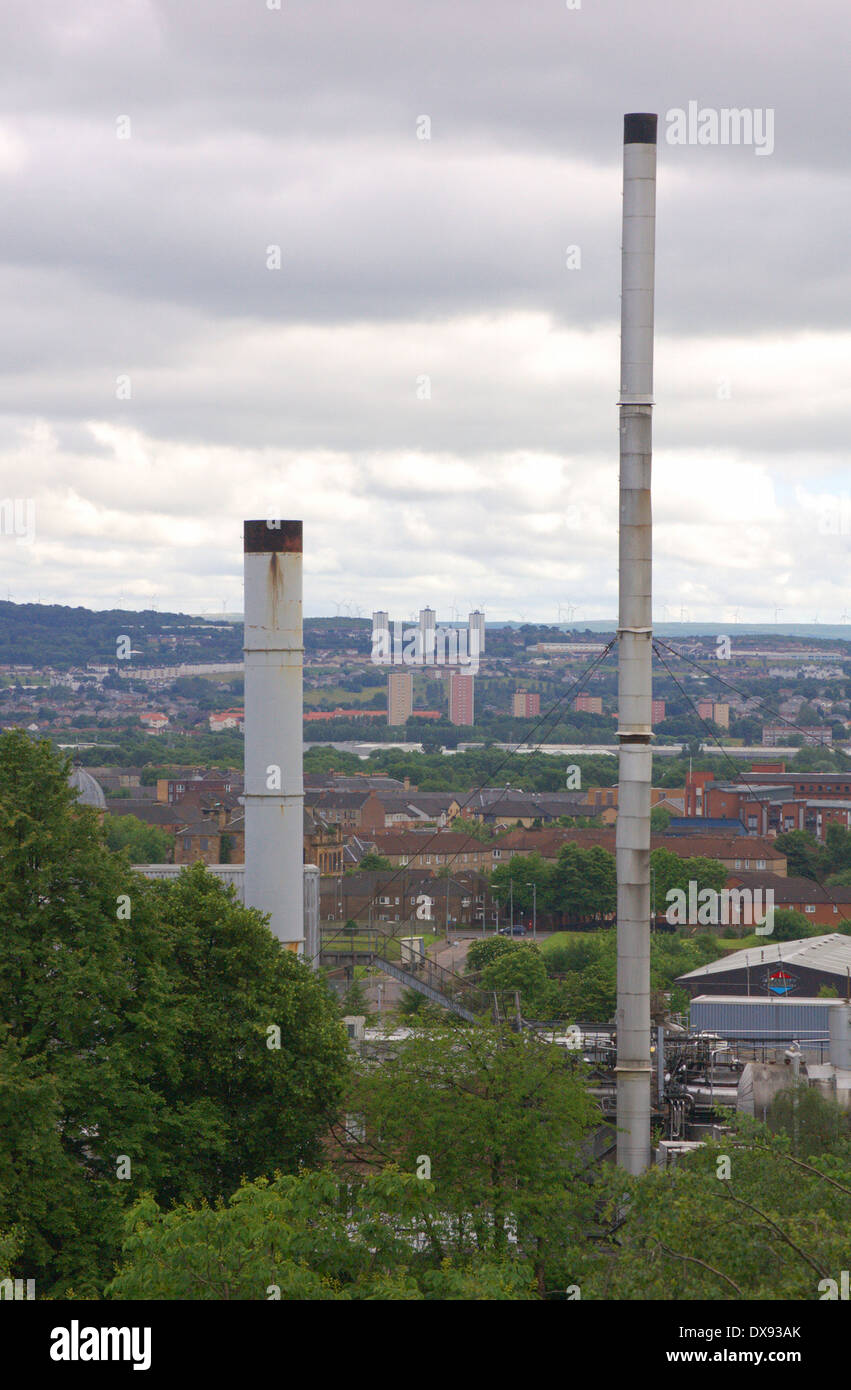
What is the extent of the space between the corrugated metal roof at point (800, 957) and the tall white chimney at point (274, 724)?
3350 cm

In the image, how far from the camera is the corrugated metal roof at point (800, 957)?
61.2 meters

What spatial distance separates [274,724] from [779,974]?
1316 inches

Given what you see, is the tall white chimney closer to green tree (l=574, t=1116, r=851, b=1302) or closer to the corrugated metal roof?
green tree (l=574, t=1116, r=851, b=1302)

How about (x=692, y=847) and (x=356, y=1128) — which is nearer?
(x=356, y=1128)

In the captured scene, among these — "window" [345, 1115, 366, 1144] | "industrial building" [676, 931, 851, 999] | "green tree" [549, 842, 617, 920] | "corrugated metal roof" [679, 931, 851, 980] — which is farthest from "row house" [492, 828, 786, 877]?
"window" [345, 1115, 366, 1144]

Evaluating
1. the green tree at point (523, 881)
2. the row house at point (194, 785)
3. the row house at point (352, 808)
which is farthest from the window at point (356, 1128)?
the row house at point (194, 785)

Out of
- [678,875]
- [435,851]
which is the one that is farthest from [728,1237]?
[435,851]

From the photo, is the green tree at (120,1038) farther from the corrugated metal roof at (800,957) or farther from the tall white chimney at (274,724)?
the corrugated metal roof at (800,957)

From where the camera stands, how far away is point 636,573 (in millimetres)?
25000

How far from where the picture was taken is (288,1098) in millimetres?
24594

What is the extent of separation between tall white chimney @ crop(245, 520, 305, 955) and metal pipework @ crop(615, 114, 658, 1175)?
30.1 ft

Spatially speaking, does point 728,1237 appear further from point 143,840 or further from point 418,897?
point 143,840

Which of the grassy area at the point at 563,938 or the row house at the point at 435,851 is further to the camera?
the row house at the point at 435,851

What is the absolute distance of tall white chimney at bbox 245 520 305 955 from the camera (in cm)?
3198
